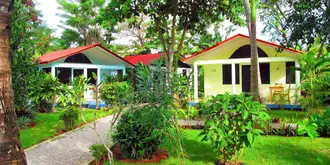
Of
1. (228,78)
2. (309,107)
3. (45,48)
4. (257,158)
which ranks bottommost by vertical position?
(257,158)

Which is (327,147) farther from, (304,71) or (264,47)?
(264,47)

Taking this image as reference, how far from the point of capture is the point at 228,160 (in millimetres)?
5793

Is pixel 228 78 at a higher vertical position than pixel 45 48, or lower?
lower

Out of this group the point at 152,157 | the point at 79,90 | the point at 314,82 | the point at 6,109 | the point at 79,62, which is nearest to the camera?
the point at 6,109

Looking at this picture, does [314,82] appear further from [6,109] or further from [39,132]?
[6,109]

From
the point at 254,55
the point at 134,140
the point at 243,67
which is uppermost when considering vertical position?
the point at 254,55

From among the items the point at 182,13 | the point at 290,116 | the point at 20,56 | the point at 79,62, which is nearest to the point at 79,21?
the point at 79,62

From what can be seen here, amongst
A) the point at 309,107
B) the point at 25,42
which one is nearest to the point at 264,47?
the point at 309,107

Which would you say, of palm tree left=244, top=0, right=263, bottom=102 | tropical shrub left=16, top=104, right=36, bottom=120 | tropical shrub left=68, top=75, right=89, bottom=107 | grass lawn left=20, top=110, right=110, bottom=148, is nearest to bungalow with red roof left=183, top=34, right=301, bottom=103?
palm tree left=244, top=0, right=263, bottom=102

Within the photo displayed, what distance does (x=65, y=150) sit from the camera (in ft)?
23.0

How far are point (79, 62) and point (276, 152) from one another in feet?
52.3

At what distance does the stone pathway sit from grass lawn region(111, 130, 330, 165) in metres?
1.14

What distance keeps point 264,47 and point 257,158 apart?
11.5 metres

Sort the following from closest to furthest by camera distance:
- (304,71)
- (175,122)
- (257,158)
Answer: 1. (175,122)
2. (257,158)
3. (304,71)
